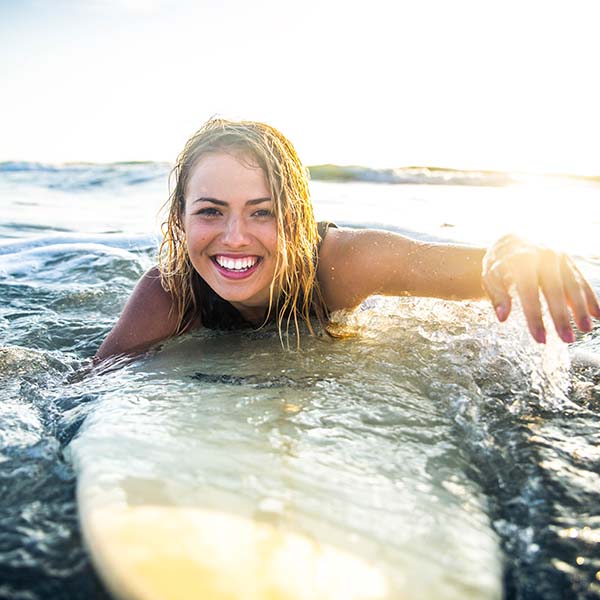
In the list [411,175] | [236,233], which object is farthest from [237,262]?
[411,175]

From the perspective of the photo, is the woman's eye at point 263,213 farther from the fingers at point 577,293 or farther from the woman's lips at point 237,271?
the fingers at point 577,293

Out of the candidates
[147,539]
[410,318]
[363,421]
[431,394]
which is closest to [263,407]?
[363,421]

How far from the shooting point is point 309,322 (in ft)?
9.36

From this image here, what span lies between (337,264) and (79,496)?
161 cm

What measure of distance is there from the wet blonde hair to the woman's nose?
0.14m

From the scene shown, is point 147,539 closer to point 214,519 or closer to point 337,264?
point 214,519

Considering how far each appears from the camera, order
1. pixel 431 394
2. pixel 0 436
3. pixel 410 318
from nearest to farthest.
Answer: pixel 0 436 < pixel 431 394 < pixel 410 318

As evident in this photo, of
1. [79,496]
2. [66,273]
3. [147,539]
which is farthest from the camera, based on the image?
[66,273]

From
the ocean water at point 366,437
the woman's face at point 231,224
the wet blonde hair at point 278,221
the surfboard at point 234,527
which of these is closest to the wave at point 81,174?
the ocean water at point 366,437

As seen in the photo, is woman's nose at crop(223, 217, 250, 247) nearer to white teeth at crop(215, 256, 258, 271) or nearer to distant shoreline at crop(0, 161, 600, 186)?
white teeth at crop(215, 256, 258, 271)

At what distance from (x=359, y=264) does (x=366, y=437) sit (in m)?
1.06

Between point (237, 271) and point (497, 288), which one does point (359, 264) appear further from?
point (497, 288)

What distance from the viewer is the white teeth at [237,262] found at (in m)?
2.59

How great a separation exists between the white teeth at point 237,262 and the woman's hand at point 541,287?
105 cm
